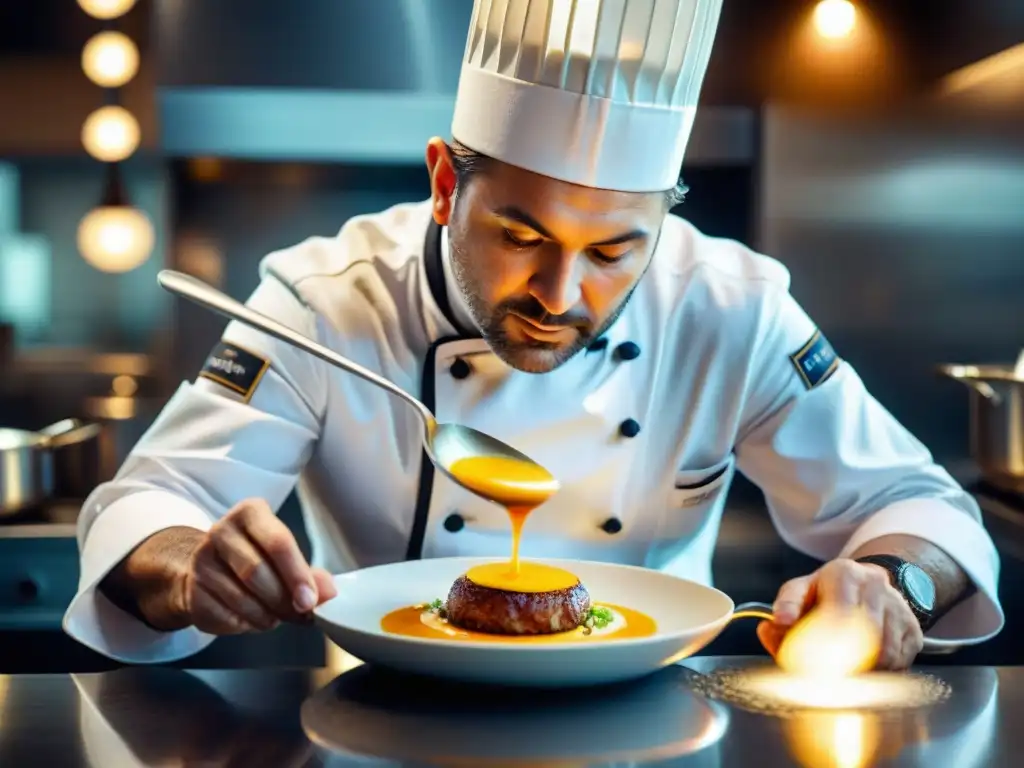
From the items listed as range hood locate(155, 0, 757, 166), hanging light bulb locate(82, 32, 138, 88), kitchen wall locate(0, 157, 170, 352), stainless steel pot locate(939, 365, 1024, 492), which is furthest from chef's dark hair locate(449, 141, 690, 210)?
kitchen wall locate(0, 157, 170, 352)

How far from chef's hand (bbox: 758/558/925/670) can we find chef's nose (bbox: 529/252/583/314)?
1.52ft

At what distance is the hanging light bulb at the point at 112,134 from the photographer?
10.8 ft

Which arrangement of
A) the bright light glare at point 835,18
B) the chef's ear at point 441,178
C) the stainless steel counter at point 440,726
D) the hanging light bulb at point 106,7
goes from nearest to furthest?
the stainless steel counter at point 440,726
the chef's ear at point 441,178
the bright light glare at point 835,18
the hanging light bulb at point 106,7

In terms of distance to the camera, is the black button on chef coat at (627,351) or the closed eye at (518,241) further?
the black button on chef coat at (627,351)

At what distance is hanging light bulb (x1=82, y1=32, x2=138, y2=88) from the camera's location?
3346 mm

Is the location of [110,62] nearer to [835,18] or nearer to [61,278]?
[61,278]

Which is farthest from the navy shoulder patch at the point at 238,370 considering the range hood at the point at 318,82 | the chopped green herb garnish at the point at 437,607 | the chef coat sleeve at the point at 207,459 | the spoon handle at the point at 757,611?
the range hood at the point at 318,82

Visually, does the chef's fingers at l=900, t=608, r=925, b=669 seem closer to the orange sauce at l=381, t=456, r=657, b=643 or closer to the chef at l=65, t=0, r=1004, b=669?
the chef at l=65, t=0, r=1004, b=669

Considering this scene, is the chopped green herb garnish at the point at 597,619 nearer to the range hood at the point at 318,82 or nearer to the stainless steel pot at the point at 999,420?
the stainless steel pot at the point at 999,420

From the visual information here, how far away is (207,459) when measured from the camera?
183 cm

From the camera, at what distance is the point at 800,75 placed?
3.19 m

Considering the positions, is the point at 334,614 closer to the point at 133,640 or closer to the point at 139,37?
the point at 133,640

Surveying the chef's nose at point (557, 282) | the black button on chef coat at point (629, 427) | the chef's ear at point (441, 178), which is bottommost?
the black button on chef coat at point (629, 427)

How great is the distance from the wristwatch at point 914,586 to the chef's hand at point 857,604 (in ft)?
0.41
